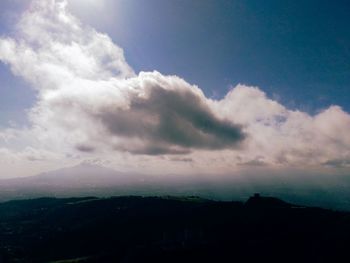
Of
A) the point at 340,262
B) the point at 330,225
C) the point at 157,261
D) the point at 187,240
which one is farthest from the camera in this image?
the point at 187,240

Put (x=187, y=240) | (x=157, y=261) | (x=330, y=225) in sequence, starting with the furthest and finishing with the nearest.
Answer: (x=187, y=240)
(x=330, y=225)
(x=157, y=261)

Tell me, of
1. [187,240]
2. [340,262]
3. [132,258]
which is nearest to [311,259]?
[340,262]

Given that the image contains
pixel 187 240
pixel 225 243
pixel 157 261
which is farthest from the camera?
pixel 187 240

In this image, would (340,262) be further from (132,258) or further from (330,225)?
(132,258)

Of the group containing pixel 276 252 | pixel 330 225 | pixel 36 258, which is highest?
pixel 330 225

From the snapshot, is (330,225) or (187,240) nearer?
(330,225)

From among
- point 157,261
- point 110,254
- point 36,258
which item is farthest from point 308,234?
point 36,258

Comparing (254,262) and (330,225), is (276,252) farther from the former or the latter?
(330,225)

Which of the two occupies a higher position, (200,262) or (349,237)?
(349,237)

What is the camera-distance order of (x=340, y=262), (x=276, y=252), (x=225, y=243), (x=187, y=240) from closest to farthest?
(x=340, y=262), (x=276, y=252), (x=225, y=243), (x=187, y=240)
